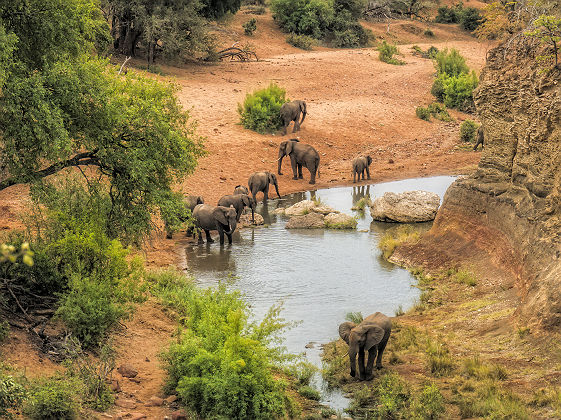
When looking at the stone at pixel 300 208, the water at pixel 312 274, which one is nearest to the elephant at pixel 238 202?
the water at pixel 312 274

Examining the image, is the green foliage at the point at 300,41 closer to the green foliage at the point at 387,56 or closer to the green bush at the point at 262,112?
the green foliage at the point at 387,56

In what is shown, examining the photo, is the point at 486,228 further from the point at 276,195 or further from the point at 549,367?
the point at 276,195

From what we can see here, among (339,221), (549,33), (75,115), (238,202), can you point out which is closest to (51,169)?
(75,115)

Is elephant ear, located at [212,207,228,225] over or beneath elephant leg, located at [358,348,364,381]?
over

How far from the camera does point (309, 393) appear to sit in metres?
11.9

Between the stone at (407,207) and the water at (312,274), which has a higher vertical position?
the stone at (407,207)

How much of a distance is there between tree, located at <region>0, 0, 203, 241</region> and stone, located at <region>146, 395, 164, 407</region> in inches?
133

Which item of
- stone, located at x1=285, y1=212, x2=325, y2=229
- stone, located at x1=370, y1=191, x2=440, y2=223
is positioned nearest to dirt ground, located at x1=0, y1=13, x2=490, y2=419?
stone, located at x1=285, y1=212, x2=325, y2=229

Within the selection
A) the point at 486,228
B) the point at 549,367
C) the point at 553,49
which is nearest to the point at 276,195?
the point at 486,228

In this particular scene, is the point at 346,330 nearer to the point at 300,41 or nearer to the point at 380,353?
the point at 380,353

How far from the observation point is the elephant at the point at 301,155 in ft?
88.1

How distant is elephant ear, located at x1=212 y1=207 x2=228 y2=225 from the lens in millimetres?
20203

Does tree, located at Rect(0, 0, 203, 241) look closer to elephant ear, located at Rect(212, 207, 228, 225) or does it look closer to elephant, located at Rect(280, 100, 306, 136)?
elephant ear, located at Rect(212, 207, 228, 225)

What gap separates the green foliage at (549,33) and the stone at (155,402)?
9505 millimetres
